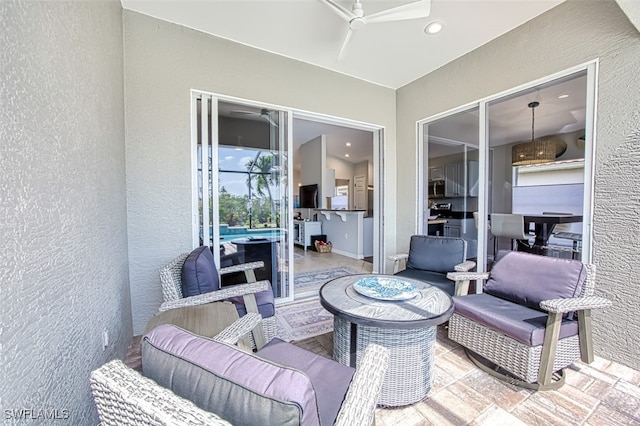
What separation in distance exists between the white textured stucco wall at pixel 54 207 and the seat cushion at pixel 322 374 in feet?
2.67

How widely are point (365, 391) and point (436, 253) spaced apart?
220 cm

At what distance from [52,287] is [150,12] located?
2522mm

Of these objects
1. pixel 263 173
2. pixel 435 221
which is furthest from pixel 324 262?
pixel 263 173

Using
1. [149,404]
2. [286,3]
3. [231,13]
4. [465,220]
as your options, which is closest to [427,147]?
[465,220]

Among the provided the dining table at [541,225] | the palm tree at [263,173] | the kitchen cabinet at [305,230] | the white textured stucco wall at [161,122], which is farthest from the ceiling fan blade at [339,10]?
the kitchen cabinet at [305,230]

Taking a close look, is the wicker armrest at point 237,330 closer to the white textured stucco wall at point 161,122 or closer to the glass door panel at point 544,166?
the white textured stucco wall at point 161,122

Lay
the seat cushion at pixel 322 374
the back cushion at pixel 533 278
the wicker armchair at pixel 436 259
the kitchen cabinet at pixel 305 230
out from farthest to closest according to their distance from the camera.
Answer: the kitchen cabinet at pixel 305 230 < the wicker armchair at pixel 436 259 < the back cushion at pixel 533 278 < the seat cushion at pixel 322 374

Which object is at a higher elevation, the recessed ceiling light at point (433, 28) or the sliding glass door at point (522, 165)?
the recessed ceiling light at point (433, 28)

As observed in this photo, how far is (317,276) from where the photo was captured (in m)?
4.17

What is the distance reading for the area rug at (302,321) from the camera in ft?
7.76

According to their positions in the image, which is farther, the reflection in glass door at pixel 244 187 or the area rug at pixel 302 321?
the reflection in glass door at pixel 244 187

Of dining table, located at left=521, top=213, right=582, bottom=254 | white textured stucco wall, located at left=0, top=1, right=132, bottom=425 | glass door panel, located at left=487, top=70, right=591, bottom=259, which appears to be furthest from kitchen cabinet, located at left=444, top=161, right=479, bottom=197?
white textured stucco wall, located at left=0, top=1, right=132, bottom=425

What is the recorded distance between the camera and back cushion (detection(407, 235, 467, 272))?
8.79 feet

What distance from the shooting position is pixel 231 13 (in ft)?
7.63
